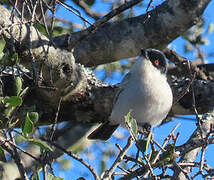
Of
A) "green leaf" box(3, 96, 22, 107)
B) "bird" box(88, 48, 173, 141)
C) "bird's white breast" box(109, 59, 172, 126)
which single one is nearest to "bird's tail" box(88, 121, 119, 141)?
"bird" box(88, 48, 173, 141)

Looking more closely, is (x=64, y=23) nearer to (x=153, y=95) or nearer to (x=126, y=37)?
(x=126, y=37)

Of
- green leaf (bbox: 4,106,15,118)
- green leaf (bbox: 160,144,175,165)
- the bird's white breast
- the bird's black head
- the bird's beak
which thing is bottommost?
green leaf (bbox: 160,144,175,165)

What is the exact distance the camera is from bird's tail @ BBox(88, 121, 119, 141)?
15.4 ft

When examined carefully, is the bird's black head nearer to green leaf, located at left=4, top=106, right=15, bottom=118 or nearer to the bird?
the bird

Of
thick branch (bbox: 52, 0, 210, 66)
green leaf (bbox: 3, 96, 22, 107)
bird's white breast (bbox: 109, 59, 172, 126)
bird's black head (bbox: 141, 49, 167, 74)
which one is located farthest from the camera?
bird's black head (bbox: 141, 49, 167, 74)

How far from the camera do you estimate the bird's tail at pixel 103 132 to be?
470cm

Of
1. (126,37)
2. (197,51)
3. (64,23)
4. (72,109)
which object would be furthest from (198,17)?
(64,23)

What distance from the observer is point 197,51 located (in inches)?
255

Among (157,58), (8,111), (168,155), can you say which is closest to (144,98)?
(157,58)

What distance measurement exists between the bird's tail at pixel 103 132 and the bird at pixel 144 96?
4.3 inches

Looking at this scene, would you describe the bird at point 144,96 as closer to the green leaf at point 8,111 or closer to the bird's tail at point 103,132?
the bird's tail at point 103,132

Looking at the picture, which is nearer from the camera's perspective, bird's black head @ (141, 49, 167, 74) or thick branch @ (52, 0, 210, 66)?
thick branch @ (52, 0, 210, 66)

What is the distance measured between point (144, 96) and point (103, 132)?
34.2 inches

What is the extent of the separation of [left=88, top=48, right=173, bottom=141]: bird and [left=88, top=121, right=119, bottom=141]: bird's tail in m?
0.11
